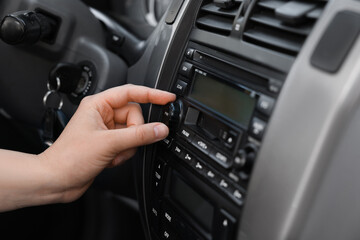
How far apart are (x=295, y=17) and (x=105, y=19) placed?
0.70 meters

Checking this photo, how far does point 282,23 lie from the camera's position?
0.64 metres

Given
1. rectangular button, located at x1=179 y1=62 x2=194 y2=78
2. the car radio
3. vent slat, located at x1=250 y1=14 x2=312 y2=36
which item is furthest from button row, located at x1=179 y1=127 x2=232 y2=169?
vent slat, located at x1=250 y1=14 x2=312 y2=36

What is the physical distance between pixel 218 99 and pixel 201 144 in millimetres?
83

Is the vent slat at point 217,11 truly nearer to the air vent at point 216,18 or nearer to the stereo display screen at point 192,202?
the air vent at point 216,18

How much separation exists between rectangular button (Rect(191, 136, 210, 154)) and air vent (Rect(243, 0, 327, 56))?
0.61ft

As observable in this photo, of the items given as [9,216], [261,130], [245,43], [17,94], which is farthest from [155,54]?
[9,216]

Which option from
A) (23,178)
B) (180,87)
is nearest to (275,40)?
(180,87)

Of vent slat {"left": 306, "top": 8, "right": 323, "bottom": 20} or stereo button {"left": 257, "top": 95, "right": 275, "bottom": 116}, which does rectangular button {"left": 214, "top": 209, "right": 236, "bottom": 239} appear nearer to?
stereo button {"left": 257, "top": 95, "right": 275, "bottom": 116}

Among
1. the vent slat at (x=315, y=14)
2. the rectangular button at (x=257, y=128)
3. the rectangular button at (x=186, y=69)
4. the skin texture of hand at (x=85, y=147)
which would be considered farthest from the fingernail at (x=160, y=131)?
the vent slat at (x=315, y=14)

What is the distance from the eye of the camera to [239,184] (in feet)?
2.19

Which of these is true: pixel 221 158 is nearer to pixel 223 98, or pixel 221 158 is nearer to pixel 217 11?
pixel 223 98

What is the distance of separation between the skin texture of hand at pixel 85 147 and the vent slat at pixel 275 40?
0.21m

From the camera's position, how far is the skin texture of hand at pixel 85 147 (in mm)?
793

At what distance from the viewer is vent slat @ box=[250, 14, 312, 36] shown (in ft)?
2.00
